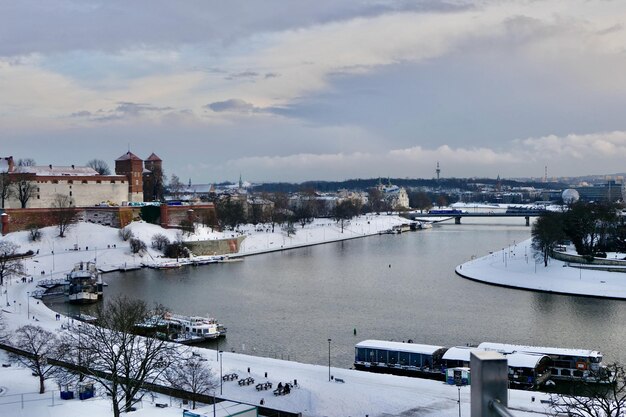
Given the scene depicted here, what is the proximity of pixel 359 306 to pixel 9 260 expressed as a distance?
705 inches

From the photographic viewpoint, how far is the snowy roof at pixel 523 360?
14044 millimetres

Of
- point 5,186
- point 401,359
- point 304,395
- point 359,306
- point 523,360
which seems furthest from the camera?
point 5,186

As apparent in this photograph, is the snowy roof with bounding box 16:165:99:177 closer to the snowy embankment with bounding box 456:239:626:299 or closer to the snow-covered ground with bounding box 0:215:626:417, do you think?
the snow-covered ground with bounding box 0:215:626:417

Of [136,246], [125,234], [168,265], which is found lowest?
[168,265]

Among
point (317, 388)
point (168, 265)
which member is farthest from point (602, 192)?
point (317, 388)

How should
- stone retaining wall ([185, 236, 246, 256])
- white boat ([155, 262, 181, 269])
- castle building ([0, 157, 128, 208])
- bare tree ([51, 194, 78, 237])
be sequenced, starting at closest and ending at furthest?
white boat ([155, 262, 181, 269]), bare tree ([51, 194, 78, 237]), stone retaining wall ([185, 236, 246, 256]), castle building ([0, 157, 128, 208])

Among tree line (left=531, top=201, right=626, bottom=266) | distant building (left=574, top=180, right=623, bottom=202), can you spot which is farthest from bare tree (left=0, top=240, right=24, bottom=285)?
distant building (left=574, top=180, right=623, bottom=202)

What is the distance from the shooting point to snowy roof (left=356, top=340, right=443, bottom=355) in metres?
15.4

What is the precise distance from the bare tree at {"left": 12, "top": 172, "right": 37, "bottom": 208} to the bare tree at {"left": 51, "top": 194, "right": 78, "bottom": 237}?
1.42 metres

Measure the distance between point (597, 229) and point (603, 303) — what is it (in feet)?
35.6

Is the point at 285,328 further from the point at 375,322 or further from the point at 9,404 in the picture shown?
the point at 9,404

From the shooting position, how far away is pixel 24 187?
131ft

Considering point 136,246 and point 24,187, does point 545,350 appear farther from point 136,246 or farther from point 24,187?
point 24,187

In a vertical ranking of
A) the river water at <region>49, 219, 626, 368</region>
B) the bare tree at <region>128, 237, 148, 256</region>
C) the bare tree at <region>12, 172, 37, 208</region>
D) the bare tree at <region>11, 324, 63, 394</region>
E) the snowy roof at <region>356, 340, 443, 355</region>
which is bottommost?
the river water at <region>49, 219, 626, 368</region>
